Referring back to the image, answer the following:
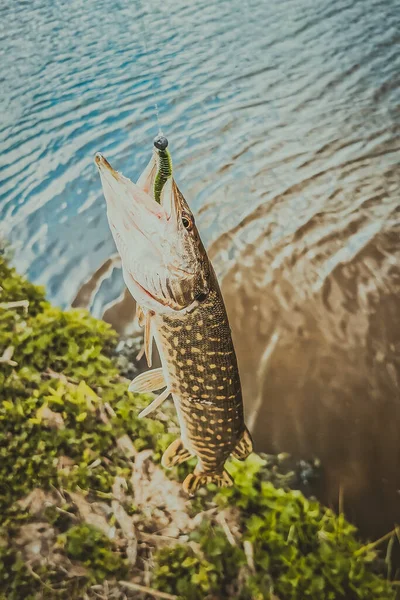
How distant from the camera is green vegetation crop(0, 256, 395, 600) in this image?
2.12 m

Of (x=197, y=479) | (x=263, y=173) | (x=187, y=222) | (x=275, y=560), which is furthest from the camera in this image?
(x=263, y=173)

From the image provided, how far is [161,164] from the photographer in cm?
130

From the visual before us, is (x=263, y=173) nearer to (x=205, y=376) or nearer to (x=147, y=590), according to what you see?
(x=205, y=376)

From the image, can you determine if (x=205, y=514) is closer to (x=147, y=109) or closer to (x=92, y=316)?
(x=92, y=316)

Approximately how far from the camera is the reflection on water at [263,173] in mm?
3229

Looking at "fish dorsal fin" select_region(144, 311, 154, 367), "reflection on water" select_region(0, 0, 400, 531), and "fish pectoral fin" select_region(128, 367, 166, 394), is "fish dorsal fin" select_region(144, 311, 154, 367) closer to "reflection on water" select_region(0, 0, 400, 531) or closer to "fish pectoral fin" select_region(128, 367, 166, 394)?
"fish pectoral fin" select_region(128, 367, 166, 394)

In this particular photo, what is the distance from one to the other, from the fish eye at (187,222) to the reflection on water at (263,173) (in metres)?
2.02

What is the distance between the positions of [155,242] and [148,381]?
667 mm

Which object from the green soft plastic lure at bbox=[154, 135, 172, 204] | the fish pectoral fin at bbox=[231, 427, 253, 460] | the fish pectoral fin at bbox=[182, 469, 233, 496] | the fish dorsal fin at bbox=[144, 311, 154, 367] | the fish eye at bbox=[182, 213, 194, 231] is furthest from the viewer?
the fish pectoral fin at bbox=[182, 469, 233, 496]

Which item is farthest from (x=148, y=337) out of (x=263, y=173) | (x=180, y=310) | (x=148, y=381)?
(x=263, y=173)

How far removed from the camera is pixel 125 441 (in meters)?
2.77

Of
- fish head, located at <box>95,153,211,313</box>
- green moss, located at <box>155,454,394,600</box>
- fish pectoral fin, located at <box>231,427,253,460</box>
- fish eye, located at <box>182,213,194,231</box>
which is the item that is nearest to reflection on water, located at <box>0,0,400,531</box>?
green moss, located at <box>155,454,394,600</box>

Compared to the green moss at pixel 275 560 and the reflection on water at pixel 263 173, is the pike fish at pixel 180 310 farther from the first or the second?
the reflection on water at pixel 263 173

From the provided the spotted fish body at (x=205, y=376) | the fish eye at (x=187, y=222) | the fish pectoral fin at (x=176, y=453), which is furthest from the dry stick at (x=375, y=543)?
the fish eye at (x=187, y=222)
